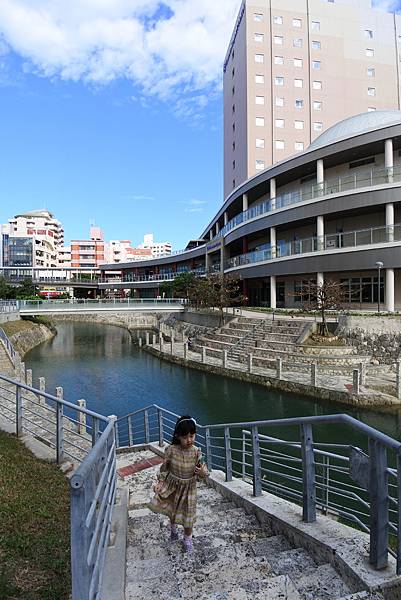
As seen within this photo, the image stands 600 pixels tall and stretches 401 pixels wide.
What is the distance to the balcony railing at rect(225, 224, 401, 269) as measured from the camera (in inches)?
949

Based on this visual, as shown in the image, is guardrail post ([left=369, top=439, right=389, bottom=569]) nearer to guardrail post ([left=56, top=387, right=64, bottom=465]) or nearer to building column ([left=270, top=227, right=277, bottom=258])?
guardrail post ([left=56, top=387, right=64, bottom=465])

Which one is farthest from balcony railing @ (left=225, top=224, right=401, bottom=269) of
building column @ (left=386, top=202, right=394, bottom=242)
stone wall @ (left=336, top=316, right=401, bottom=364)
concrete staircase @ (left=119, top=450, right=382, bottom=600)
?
concrete staircase @ (left=119, top=450, right=382, bottom=600)

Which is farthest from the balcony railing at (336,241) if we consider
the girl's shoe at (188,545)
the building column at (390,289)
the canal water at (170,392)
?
the girl's shoe at (188,545)

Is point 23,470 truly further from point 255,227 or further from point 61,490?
point 255,227

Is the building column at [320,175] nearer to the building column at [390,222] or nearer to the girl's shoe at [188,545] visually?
the building column at [390,222]

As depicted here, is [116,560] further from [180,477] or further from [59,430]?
[59,430]

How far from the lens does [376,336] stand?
20.2 metres

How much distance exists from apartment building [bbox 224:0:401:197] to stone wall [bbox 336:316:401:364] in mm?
29067

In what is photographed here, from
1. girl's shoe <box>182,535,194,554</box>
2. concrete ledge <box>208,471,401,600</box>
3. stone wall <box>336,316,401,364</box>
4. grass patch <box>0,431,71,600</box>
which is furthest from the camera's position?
stone wall <box>336,316,401,364</box>

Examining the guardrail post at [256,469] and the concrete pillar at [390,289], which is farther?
the concrete pillar at [390,289]

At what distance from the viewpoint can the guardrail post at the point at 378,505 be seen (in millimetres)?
2785

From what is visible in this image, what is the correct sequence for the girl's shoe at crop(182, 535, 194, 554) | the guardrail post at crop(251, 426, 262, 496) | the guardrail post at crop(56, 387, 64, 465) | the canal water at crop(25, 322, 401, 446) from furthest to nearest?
the canal water at crop(25, 322, 401, 446), the guardrail post at crop(56, 387, 64, 465), the guardrail post at crop(251, 426, 262, 496), the girl's shoe at crop(182, 535, 194, 554)

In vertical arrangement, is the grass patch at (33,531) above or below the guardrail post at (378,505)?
below

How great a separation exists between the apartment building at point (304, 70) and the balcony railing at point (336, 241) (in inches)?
680
